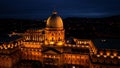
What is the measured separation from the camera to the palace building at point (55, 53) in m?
61.7

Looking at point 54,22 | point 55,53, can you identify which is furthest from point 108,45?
point 54,22

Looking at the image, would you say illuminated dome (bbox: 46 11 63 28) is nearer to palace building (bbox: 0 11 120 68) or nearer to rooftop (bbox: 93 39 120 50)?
palace building (bbox: 0 11 120 68)

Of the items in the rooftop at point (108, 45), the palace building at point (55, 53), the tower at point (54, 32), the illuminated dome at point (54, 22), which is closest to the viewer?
the palace building at point (55, 53)

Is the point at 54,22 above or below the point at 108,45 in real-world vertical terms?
above

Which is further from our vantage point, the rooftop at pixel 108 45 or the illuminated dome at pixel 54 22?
the illuminated dome at pixel 54 22

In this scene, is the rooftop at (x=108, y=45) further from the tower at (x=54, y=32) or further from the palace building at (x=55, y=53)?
the tower at (x=54, y=32)

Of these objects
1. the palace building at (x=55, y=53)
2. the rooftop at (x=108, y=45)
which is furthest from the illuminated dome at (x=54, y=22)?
the rooftop at (x=108, y=45)

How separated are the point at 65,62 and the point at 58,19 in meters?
16.5

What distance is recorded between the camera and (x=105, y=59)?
60.1m

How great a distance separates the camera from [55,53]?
6781cm

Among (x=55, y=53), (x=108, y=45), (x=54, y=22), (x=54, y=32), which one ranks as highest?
(x=54, y=22)

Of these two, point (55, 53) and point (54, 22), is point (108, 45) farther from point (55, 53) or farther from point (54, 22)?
point (54, 22)

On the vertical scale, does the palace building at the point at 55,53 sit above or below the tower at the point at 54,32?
below

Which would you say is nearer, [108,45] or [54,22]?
[54,22]
